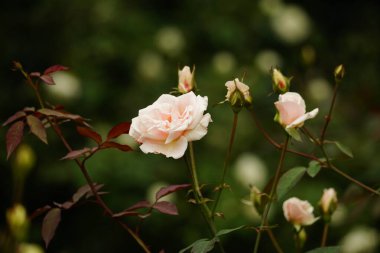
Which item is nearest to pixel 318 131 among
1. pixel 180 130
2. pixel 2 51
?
pixel 2 51

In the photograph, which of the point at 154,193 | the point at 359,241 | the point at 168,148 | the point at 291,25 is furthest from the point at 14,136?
the point at 291,25

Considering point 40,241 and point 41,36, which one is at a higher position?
point 41,36

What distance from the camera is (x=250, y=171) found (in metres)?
2.09

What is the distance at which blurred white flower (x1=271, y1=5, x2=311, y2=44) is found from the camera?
2.74 metres

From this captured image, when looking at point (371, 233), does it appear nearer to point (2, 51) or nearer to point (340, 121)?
point (340, 121)

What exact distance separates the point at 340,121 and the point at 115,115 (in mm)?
786

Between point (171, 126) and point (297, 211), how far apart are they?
0.79 ft

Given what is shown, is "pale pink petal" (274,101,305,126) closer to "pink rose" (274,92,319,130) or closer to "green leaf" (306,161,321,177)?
"pink rose" (274,92,319,130)

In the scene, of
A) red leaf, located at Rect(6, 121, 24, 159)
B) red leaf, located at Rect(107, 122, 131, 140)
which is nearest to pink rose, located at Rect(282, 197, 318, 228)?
red leaf, located at Rect(107, 122, 131, 140)

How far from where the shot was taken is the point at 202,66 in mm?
2719

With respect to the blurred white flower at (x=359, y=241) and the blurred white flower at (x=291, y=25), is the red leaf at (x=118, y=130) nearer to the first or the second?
the blurred white flower at (x=359, y=241)

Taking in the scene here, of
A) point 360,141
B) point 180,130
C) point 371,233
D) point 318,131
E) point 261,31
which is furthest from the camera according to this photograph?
point 261,31

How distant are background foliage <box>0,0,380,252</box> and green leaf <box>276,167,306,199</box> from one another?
0.93 metres

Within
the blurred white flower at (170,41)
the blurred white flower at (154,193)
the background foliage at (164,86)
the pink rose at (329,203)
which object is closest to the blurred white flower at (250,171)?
the background foliage at (164,86)
